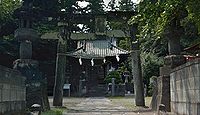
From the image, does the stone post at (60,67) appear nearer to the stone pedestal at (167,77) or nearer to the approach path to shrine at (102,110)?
the approach path to shrine at (102,110)

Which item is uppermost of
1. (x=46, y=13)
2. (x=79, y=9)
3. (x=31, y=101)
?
(x=79, y=9)

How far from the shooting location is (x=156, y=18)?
1112cm

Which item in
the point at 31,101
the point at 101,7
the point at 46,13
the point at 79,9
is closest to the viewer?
the point at 31,101

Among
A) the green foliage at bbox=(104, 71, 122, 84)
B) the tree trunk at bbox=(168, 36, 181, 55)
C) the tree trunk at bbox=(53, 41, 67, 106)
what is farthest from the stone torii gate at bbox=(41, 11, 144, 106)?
the green foliage at bbox=(104, 71, 122, 84)

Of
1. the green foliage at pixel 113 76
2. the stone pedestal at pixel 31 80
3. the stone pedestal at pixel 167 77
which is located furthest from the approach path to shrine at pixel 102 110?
the green foliage at pixel 113 76

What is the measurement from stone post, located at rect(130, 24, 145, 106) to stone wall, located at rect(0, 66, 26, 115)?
9187 mm

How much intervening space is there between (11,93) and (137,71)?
11.8 meters

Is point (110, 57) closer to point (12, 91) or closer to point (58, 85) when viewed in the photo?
point (58, 85)

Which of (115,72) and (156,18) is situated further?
(115,72)

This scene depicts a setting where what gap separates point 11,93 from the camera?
11031mm

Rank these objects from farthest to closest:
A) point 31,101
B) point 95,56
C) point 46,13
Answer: point 95,56 → point 46,13 → point 31,101

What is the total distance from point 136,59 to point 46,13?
5995 mm

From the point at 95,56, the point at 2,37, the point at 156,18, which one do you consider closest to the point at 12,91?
the point at 156,18

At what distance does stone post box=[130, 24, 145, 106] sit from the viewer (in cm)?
2125
